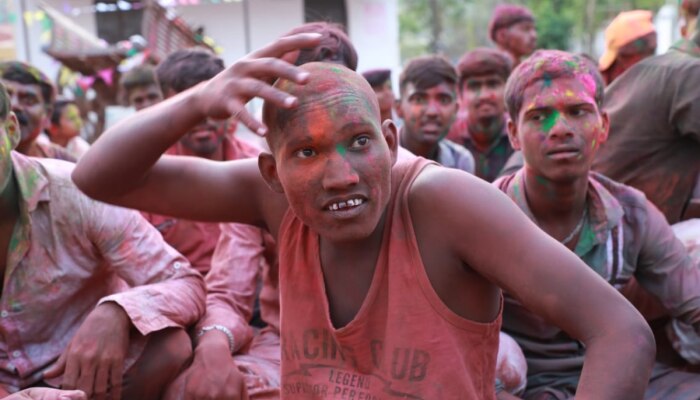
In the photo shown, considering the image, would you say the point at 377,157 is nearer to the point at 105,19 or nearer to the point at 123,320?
the point at 123,320

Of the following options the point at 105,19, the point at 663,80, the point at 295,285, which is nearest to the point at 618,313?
the point at 295,285

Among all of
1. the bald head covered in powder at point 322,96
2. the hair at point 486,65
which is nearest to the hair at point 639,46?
the hair at point 486,65

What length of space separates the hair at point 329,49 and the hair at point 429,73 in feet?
7.72

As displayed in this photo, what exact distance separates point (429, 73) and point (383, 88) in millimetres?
808

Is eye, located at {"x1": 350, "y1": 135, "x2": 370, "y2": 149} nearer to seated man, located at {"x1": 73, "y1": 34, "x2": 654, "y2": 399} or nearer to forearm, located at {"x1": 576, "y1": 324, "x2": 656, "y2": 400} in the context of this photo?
seated man, located at {"x1": 73, "y1": 34, "x2": 654, "y2": 399}

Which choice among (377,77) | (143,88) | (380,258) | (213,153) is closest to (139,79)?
(143,88)

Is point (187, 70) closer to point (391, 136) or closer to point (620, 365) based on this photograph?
point (391, 136)

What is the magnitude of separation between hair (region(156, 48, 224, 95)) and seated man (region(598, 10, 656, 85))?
285cm

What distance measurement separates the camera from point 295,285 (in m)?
2.00

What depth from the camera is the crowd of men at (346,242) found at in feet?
5.71

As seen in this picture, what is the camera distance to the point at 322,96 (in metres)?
1.76

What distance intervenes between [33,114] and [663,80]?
3.37 meters

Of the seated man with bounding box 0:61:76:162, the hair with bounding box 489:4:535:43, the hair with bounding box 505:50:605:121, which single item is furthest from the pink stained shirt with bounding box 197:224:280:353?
the hair with bounding box 489:4:535:43

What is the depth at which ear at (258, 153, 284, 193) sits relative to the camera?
1923 mm
